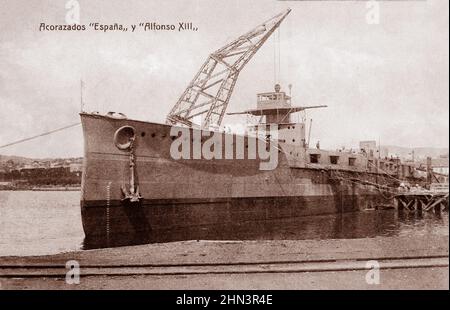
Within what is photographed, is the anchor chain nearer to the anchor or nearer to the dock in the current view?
the anchor

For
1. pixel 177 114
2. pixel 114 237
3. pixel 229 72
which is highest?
A: pixel 229 72

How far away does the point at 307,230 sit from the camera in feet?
59.9

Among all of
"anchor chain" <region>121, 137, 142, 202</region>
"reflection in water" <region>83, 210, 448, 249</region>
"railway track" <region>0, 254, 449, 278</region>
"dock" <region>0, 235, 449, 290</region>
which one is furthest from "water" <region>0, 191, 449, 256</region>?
"railway track" <region>0, 254, 449, 278</region>

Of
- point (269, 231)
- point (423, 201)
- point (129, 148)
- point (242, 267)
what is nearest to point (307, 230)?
point (269, 231)

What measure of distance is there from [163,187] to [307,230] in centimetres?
702

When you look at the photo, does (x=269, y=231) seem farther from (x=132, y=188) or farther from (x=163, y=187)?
(x=132, y=188)

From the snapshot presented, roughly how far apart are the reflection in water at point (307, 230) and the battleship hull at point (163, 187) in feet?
1.33

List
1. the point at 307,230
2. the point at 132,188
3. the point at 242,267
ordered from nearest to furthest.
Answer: the point at 242,267 < the point at 132,188 < the point at 307,230

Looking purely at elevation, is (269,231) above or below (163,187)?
below

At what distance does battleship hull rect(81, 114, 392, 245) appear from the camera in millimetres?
14828
